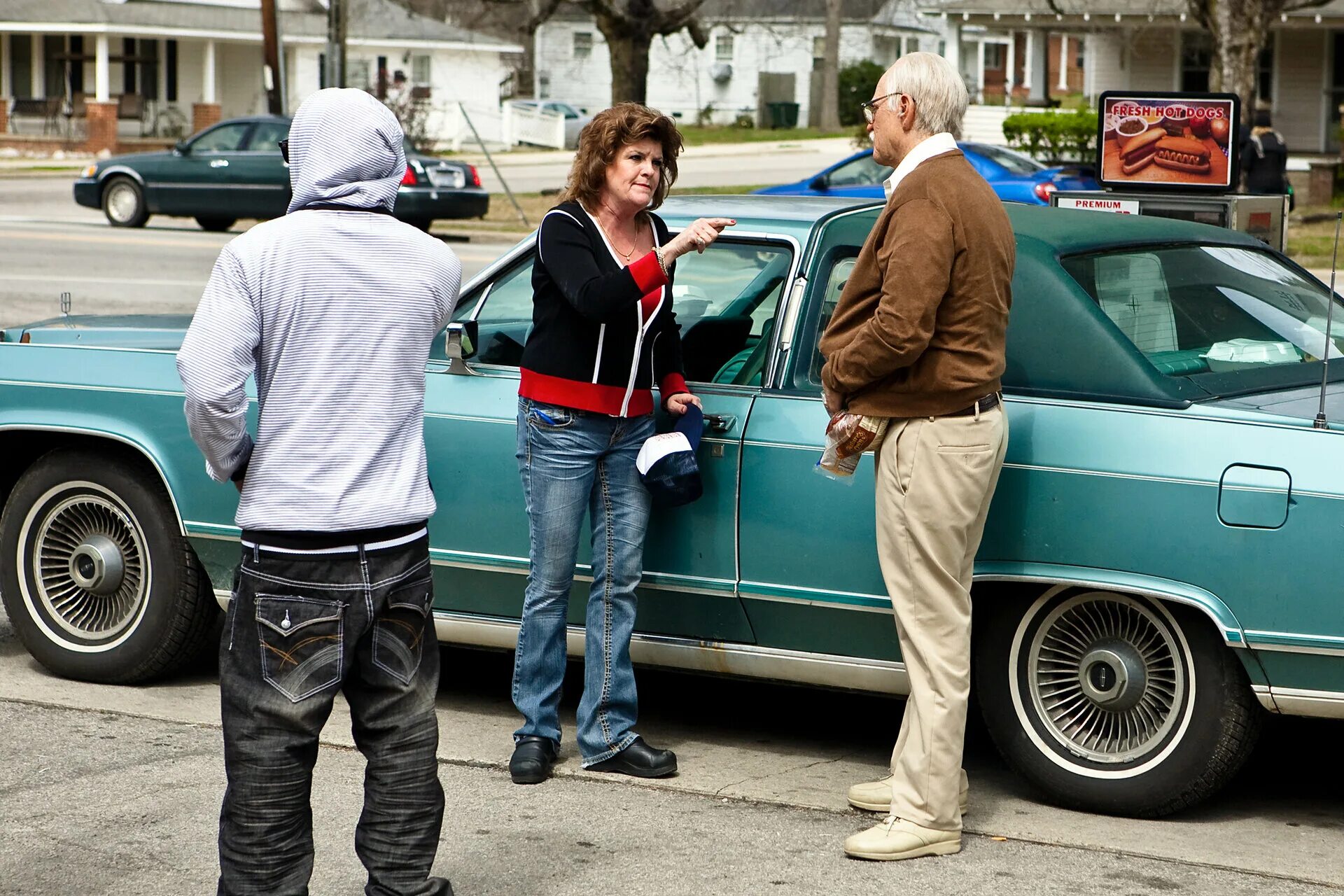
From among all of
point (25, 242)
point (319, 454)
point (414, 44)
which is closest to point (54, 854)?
point (319, 454)

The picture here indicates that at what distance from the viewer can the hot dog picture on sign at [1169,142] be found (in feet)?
22.2

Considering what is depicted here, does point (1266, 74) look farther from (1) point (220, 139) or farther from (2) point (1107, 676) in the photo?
(2) point (1107, 676)

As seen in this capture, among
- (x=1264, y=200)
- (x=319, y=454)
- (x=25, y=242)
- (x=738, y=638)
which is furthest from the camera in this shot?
(x=25, y=242)

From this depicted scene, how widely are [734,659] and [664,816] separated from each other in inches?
22.2

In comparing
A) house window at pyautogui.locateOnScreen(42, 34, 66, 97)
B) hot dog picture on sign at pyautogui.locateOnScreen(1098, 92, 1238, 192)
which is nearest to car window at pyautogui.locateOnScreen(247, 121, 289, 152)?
hot dog picture on sign at pyautogui.locateOnScreen(1098, 92, 1238, 192)

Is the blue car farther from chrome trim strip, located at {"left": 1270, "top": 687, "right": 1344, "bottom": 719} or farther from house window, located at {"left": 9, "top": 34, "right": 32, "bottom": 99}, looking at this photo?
house window, located at {"left": 9, "top": 34, "right": 32, "bottom": 99}

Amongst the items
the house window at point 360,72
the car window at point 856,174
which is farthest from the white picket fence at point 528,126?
the car window at point 856,174

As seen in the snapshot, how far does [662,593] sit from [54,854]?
1.75 metres

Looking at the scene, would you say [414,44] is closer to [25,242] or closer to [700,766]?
[25,242]

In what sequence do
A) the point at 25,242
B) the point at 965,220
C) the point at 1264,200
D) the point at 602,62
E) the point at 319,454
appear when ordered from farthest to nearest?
the point at 602,62 → the point at 25,242 → the point at 1264,200 → the point at 965,220 → the point at 319,454

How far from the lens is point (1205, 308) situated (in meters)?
4.88

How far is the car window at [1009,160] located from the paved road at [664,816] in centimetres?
1536

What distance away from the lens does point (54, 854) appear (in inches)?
164

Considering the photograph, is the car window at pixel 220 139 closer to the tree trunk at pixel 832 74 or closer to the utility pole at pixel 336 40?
the utility pole at pixel 336 40
